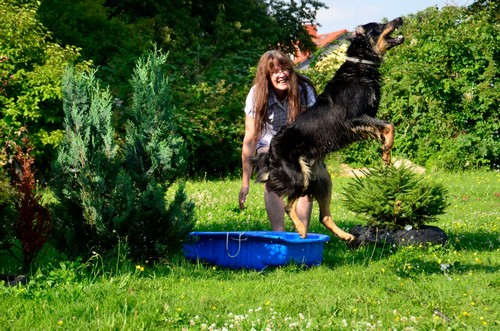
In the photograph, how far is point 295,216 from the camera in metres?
6.62

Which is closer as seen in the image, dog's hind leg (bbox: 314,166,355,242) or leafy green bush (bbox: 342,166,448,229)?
dog's hind leg (bbox: 314,166,355,242)

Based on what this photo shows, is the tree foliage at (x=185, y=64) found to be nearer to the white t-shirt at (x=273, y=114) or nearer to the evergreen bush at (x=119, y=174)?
the white t-shirt at (x=273, y=114)

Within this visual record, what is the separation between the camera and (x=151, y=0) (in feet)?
76.6

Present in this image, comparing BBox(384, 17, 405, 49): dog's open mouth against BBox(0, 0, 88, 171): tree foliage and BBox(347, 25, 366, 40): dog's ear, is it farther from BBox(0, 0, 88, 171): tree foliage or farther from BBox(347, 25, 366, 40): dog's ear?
BBox(0, 0, 88, 171): tree foliage

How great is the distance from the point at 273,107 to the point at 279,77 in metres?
0.38

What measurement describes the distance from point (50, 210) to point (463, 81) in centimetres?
1270

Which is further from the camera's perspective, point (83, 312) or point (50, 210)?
point (50, 210)

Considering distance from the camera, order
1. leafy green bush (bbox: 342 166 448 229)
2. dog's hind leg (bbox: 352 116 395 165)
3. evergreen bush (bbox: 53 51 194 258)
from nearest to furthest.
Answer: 1. evergreen bush (bbox: 53 51 194 258)
2. dog's hind leg (bbox: 352 116 395 165)
3. leafy green bush (bbox: 342 166 448 229)

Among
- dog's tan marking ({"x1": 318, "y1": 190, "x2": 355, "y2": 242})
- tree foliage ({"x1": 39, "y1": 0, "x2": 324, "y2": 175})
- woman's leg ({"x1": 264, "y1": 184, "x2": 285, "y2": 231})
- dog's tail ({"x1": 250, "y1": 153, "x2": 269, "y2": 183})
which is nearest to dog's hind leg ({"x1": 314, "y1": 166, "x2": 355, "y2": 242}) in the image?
dog's tan marking ({"x1": 318, "y1": 190, "x2": 355, "y2": 242})

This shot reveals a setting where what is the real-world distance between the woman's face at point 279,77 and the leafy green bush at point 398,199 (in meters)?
1.66

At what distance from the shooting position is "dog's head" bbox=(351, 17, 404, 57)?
634 centimetres

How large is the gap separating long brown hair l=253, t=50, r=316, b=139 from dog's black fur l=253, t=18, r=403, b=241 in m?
0.39

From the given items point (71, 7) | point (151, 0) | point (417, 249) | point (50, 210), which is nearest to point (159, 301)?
point (50, 210)

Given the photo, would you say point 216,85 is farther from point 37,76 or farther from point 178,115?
point 37,76
